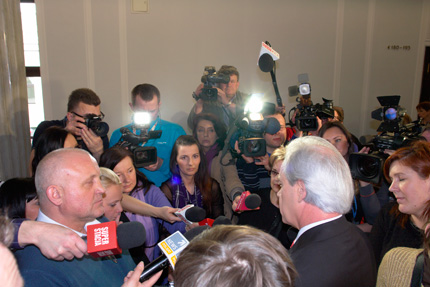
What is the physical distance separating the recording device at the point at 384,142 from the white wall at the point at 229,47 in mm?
3249

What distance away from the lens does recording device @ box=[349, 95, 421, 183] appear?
76.8 inches

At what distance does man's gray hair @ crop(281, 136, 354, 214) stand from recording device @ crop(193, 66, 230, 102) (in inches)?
69.7

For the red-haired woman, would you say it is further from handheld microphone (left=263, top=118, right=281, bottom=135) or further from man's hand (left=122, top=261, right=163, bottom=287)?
man's hand (left=122, top=261, right=163, bottom=287)

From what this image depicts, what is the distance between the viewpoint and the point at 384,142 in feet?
6.65

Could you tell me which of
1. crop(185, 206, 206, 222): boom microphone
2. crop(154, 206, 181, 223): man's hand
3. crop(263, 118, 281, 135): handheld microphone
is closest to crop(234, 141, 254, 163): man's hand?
crop(263, 118, 281, 135): handheld microphone

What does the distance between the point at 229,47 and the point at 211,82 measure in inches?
92.1

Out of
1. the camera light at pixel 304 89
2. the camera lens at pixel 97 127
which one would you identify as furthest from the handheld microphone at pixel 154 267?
the camera light at pixel 304 89

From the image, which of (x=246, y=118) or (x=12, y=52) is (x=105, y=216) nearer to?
(x=246, y=118)

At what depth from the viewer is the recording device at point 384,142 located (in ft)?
6.40

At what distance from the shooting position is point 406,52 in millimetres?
5969

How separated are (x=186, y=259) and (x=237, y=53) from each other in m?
4.73

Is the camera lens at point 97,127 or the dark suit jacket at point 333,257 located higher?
the camera lens at point 97,127

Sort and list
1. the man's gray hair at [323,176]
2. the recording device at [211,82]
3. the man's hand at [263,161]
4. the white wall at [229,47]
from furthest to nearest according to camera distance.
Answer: the white wall at [229,47] → the recording device at [211,82] → the man's hand at [263,161] → the man's gray hair at [323,176]

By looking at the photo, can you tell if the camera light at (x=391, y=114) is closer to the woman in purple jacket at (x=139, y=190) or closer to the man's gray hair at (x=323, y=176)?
the man's gray hair at (x=323, y=176)
